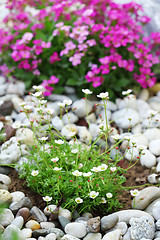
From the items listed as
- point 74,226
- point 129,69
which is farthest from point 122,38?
point 74,226

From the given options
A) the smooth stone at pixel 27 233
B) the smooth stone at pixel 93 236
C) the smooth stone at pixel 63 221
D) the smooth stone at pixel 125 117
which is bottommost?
the smooth stone at pixel 125 117

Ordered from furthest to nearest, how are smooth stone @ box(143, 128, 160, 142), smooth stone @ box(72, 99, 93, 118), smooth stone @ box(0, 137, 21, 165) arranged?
smooth stone @ box(72, 99, 93, 118) < smooth stone @ box(143, 128, 160, 142) < smooth stone @ box(0, 137, 21, 165)

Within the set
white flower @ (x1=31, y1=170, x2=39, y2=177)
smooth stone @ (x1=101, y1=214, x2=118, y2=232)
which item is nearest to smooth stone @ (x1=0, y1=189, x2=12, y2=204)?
white flower @ (x1=31, y1=170, x2=39, y2=177)

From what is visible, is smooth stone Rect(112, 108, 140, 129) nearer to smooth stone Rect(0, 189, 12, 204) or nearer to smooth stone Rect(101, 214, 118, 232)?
smooth stone Rect(101, 214, 118, 232)

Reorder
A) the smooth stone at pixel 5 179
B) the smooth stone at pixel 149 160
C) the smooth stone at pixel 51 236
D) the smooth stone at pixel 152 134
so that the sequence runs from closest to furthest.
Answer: the smooth stone at pixel 51 236, the smooth stone at pixel 5 179, the smooth stone at pixel 149 160, the smooth stone at pixel 152 134

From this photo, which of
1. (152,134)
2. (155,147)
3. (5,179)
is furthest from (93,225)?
(152,134)

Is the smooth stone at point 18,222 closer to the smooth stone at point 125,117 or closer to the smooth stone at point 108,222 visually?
the smooth stone at point 108,222

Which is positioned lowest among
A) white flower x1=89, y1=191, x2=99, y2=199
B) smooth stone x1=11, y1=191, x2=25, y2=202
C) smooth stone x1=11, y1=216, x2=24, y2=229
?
smooth stone x1=11, y1=191, x2=25, y2=202

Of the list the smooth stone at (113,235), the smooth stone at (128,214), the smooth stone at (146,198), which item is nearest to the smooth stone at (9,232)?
the smooth stone at (113,235)
